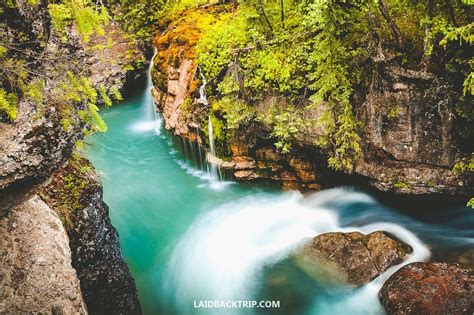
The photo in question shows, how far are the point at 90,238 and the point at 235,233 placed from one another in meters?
4.20

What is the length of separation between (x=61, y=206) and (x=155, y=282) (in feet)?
10.8

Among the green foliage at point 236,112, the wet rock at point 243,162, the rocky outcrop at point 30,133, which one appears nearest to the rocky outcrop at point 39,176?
the rocky outcrop at point 30,133

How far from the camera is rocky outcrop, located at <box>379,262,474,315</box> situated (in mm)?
5898

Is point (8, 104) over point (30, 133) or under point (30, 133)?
over

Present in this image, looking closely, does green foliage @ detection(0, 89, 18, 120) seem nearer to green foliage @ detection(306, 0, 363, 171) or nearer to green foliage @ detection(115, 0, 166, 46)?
green foliage @ detection(306, 0, 363, 171)

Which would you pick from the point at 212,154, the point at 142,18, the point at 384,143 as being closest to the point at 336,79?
the point at 384,143

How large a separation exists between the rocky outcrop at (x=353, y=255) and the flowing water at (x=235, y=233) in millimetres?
219

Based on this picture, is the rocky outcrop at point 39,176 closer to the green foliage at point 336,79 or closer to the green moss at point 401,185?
the green foliage at point 336,79

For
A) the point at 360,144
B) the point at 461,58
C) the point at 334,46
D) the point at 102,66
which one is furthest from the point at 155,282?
the point at 102,66

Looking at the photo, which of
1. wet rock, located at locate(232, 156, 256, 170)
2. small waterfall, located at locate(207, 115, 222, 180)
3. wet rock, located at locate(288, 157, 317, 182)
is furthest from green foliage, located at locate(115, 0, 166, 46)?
wet rock, located at locate(288, 157, 317, 182)

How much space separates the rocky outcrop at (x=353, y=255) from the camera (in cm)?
705

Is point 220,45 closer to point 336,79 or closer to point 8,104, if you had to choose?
point 336,79

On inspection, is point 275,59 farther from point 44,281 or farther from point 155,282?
point 44,281

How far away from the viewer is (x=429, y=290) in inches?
241
